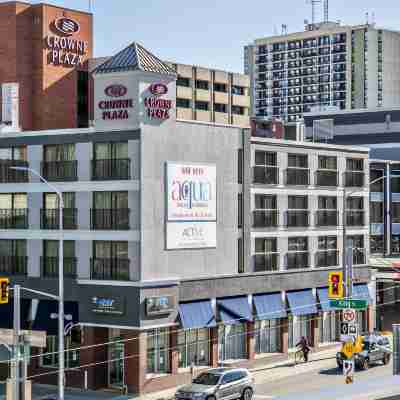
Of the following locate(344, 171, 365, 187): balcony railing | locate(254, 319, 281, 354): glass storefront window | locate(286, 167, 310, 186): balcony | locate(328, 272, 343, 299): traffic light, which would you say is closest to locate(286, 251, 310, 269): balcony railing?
locate(254, 319, 281, 354): glass storefront window

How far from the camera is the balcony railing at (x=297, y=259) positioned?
74.1 meters

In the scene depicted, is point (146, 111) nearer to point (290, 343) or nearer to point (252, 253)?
point (252, 253)

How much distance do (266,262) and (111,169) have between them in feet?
50.6

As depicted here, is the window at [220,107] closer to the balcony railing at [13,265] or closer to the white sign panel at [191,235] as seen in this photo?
the white sign panel at [191,235]

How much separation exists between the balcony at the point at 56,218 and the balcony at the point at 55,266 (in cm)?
204

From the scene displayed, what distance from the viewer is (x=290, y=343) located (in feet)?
244

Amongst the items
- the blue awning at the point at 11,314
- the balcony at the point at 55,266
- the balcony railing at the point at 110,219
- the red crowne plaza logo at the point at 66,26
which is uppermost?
the red crowne plaza logo at the point at 66,26

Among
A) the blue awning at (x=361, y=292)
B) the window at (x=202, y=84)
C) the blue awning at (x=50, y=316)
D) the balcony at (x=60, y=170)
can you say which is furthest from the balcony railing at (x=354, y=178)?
the window at (x=202, y=84)

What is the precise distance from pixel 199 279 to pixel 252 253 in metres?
7.21

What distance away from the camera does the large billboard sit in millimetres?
62969

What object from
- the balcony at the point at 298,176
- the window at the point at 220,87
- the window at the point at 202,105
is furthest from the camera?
the window at the point at 220,87

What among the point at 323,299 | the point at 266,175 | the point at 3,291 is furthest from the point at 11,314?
the point at 323,299

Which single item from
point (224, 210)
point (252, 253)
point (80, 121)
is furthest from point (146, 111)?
point (80, 121)

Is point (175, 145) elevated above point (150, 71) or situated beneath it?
situated beneath
